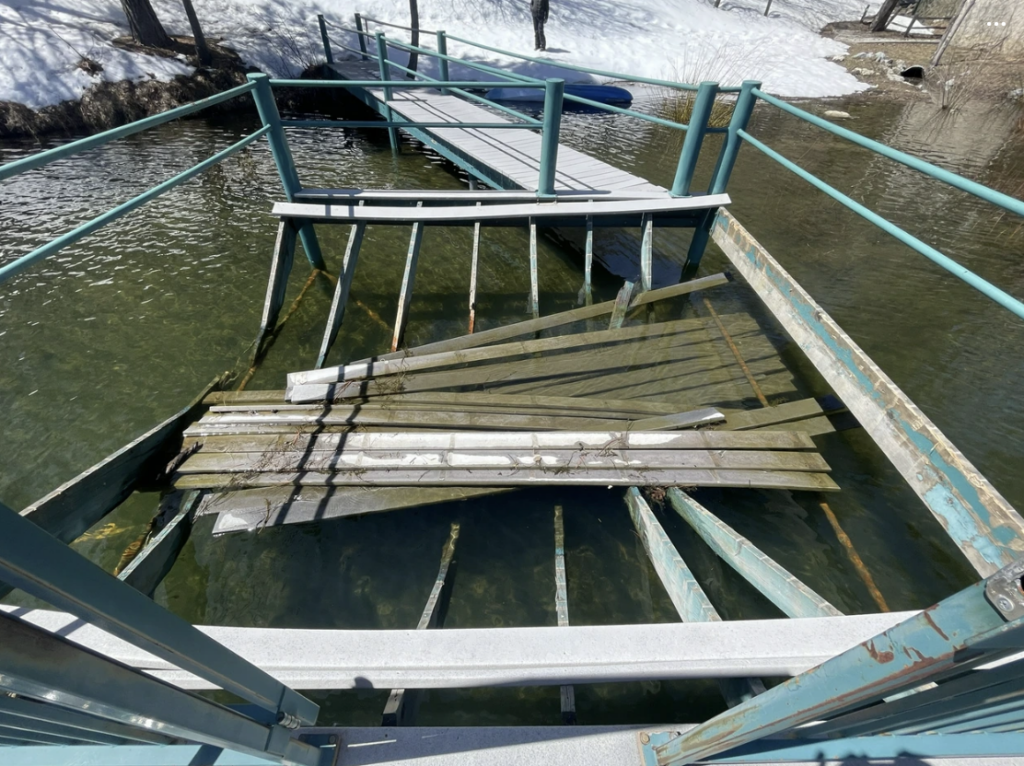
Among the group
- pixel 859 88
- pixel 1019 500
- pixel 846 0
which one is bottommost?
pixel 1019 500

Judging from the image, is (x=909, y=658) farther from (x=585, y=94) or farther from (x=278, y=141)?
(x=585, y=94)

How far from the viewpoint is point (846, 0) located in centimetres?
3438

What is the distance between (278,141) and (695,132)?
3.90 m

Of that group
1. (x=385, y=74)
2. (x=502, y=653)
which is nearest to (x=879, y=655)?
(x=502, y=653)

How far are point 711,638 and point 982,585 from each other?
3.86 ft

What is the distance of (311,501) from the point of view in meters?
2.74

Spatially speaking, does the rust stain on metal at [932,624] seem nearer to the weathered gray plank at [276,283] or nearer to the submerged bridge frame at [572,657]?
the submerged bridge frame at [572,657]

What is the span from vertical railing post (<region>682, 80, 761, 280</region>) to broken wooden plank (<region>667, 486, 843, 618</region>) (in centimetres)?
330

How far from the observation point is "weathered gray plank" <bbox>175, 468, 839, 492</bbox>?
2.78 m

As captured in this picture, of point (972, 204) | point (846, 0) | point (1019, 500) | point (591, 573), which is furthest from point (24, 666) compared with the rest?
point (846, 0)

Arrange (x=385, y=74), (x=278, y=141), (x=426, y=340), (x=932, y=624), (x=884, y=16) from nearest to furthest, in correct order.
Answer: (x=932, y=624)
(x=278, y=141)
(x=426, y=340)
(x=385, y=74)
(x=884, y=16)

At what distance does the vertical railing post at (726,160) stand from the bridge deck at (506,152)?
58cm

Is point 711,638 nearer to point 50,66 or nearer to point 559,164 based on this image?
point 559,164

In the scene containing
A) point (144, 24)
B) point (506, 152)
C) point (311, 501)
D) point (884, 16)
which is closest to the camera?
point (311, 501)
